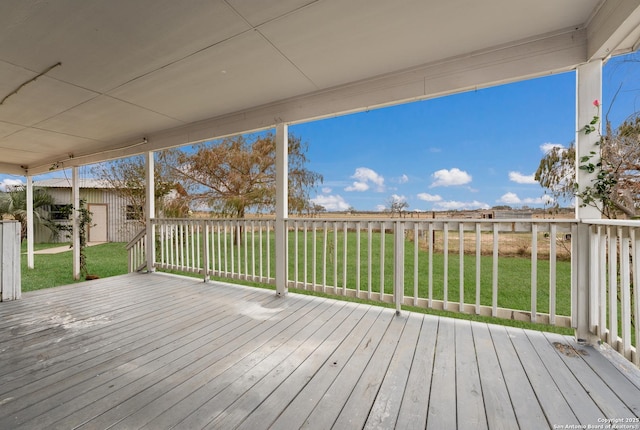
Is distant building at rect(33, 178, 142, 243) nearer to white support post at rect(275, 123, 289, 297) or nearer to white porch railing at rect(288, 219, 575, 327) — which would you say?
white support post at rect(275, 123, 289, 297)

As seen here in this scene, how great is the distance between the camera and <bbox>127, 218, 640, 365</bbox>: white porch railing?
1884 millimetres

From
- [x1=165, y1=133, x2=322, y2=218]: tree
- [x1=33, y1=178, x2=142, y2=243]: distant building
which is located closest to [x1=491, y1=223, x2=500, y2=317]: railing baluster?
[x1=165, y1=133, x2=322, y2=218]: tree

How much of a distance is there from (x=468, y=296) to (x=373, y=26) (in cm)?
336

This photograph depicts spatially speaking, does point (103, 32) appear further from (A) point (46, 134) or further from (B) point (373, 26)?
(A) point (46, 134)

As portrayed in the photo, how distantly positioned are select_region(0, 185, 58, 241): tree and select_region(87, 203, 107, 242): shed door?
47.2 inches

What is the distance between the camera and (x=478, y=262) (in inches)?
97.1

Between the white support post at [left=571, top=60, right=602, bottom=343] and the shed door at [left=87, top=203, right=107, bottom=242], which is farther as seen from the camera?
the shed door at [left=87, top=203, right=107, bottom=242]

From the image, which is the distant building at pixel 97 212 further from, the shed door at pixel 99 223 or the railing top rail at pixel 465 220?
the railing top rail at pixel 465 220

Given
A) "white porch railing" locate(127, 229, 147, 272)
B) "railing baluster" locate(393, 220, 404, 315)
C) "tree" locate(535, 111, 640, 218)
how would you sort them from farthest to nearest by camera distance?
"white porch railing" locate(127, 229, 147, 272), "railing baluster" locate(393, 220, 404, 315), "tree" locate(535, 111, 640, 218)

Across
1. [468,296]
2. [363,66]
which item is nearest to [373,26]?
[363,66]

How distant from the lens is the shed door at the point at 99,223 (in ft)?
37.4

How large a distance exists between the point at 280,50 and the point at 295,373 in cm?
255

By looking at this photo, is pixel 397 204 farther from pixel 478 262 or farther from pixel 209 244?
pixel 209 244

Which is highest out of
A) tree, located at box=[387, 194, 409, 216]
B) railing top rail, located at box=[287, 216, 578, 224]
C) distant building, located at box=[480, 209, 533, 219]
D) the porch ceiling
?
the porch ceiling
